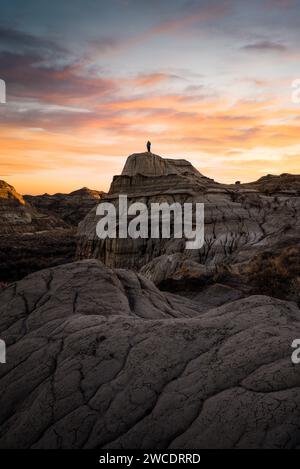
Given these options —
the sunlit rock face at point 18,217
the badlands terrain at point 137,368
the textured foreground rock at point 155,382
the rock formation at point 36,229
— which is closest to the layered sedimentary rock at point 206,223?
the badlands terrain at point 137,368

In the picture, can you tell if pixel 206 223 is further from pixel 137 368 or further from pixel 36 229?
pixel 36 229

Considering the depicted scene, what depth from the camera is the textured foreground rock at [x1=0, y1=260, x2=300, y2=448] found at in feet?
15.2

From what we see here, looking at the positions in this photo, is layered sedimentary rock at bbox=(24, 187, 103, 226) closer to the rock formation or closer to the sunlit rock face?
Answer: the rock formation

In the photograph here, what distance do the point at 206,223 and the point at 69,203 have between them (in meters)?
94.7

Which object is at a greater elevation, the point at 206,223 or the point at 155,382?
the point at 206,223

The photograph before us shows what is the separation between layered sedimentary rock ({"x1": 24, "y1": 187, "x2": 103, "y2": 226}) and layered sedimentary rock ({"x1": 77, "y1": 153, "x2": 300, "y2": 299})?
65.7m

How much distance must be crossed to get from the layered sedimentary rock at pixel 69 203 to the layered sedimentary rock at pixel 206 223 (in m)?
65.7

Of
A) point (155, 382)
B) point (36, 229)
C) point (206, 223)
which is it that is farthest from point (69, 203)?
point (155, 382)

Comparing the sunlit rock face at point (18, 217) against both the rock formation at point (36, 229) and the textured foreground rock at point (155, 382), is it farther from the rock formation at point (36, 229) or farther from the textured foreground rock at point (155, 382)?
the textured foreground rock at point (155, 382)

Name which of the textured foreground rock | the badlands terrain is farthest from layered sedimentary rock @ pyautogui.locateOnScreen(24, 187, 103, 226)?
the textured foreground rock

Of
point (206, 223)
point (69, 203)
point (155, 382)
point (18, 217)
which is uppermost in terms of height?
point (69, 203)

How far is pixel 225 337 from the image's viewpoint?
6270mm

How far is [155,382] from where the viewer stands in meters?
5.55
